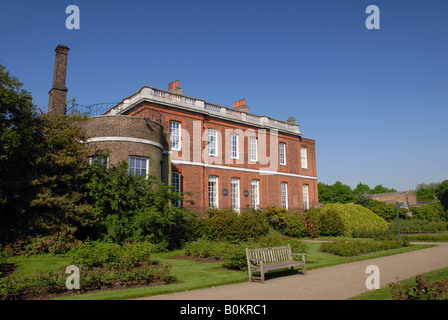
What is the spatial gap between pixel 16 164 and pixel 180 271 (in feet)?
25.3

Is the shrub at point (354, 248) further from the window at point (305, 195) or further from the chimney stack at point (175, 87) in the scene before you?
the window at point (305, 195)

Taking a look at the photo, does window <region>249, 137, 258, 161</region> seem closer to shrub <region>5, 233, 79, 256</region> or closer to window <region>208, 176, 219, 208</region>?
window <region>208, 176, 219, 208</region>

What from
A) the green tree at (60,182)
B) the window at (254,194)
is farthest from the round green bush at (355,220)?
the green tree at (60,182)

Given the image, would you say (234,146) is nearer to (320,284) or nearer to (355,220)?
(355,220)

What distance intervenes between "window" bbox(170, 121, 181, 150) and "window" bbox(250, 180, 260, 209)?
7.87 m

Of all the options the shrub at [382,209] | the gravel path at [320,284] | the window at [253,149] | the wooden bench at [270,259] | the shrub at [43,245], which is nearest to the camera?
the gravel path at [320,284]

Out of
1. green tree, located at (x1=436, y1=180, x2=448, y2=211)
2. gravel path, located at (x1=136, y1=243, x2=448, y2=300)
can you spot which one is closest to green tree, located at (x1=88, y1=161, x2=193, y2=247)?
gravel path, located at (x1=136, y1=243, x2=448, y2=300)

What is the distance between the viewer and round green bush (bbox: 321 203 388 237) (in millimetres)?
23584

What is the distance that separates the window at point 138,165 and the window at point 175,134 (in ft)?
18.4

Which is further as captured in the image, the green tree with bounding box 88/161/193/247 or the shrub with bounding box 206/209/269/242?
the shrub with bounding box 206/209/269/242

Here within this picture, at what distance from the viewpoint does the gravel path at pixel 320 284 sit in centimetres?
687
